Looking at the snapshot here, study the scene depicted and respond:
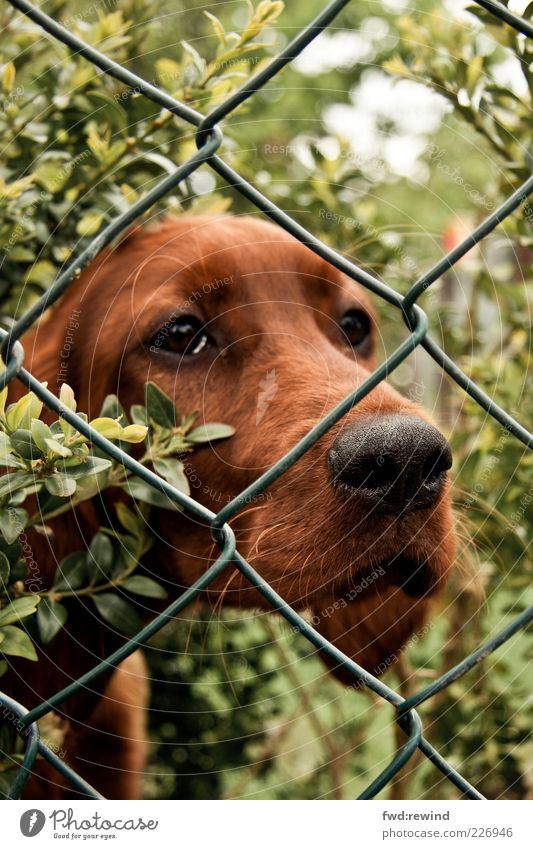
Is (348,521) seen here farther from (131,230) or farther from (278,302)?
(131,230)

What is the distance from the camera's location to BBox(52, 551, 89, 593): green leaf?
1415 mm

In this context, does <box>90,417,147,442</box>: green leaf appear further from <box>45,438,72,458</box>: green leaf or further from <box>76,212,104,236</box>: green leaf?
<box>76,212,104,236</box>: green leaf

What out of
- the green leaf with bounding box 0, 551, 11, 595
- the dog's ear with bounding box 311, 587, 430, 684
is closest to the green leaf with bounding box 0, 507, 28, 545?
the green leaf with bounding box 0, 551, 11, 595

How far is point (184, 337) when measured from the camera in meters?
1.96

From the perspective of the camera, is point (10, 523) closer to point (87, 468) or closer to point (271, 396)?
point (87, 468)

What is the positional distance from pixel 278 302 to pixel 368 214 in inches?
23.2

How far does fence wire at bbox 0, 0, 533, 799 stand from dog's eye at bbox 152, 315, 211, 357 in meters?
0.83

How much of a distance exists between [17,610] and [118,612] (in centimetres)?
25

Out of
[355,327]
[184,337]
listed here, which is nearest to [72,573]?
[184,337]

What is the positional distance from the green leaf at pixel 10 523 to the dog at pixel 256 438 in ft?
1.66

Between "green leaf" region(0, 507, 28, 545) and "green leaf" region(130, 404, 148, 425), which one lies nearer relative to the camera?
"green leaf" region(0, 507, 28, 545)

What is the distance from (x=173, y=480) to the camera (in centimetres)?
130
